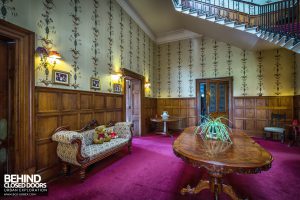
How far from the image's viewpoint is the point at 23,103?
2.04 metres

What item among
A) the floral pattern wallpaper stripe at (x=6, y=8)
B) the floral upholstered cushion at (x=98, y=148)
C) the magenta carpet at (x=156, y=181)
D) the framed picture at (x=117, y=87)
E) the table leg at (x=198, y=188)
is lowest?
the magenta carpet at (x=156, y=181)

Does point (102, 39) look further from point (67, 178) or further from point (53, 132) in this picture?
point (67, 178)

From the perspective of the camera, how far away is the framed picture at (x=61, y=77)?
8.09 ft

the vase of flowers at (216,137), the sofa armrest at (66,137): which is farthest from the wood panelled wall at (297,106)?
the sofa armrest at (66,137)

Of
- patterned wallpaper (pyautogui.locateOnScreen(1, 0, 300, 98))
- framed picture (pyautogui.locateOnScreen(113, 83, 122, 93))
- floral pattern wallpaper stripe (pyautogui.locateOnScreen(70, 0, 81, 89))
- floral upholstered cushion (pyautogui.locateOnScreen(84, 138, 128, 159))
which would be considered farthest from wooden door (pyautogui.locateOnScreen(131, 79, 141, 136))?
floral pattern wallpaper stripe (pyautogui.locateOnScreen(70, 0, 81, 89))

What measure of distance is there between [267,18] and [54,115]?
5.94m

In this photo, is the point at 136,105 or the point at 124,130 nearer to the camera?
the point at 124,130

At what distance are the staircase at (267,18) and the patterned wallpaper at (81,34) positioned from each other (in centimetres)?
209

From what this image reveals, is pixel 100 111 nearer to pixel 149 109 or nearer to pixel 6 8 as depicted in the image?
pixel 6 8

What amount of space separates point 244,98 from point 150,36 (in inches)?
187

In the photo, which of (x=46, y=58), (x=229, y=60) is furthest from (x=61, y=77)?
(x=229, y=60)

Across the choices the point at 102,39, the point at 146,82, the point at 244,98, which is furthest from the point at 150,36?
the point at 244,98

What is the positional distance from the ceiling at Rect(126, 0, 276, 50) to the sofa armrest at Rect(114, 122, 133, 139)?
3887 mm

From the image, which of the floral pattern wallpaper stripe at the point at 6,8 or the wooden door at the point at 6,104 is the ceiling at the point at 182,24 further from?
the wooden door at the point at 6,104
